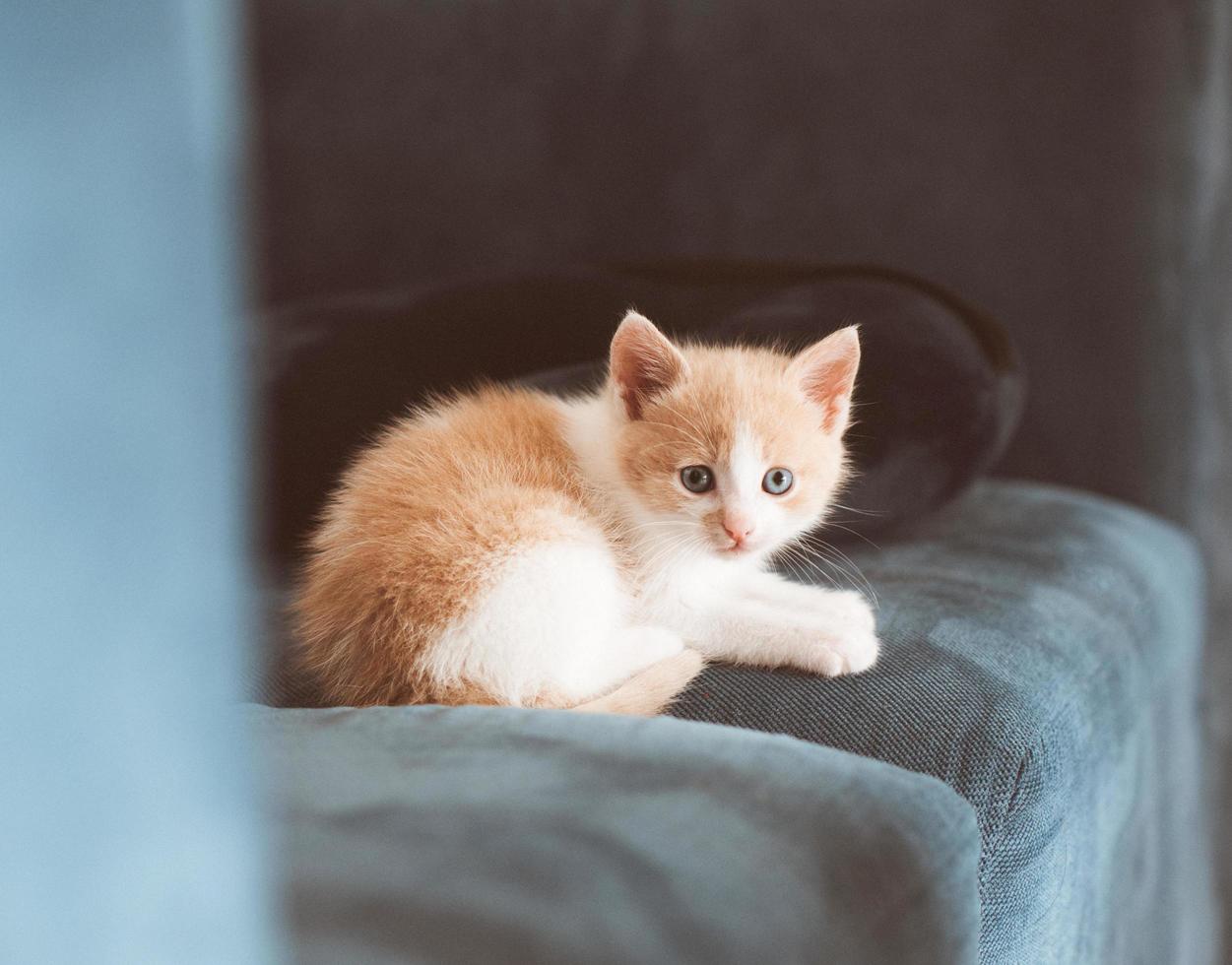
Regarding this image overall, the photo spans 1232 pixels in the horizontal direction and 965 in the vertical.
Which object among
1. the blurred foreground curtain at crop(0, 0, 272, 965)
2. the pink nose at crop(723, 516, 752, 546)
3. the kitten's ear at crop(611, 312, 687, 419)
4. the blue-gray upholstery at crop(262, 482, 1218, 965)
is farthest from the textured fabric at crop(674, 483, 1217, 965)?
the blurred foreground curtain at crop(0, 0, 272, 965)

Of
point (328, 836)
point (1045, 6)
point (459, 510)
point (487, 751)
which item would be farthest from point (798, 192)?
point (328, 836)

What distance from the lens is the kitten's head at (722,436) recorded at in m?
0.88

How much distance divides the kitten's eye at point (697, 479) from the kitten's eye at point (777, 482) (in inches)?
1.8

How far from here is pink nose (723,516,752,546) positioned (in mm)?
868

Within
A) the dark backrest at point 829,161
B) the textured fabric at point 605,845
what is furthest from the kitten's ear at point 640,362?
the textured fabric at point 605,845

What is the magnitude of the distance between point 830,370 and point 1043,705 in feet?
1.09

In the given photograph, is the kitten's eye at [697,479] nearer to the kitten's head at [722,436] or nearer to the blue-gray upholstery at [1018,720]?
the kitten's head at [722,436]

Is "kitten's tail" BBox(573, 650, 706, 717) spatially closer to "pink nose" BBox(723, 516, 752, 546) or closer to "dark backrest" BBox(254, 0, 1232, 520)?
"pink nose" BBox(723, 516, 752, 546)

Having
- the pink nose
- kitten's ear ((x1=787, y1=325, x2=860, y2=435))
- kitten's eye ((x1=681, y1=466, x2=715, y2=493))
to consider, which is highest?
kitten's ear ((x1=787, y1=325, x2=860, y2=435))

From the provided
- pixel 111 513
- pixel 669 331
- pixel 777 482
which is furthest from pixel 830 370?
pixel 111 513

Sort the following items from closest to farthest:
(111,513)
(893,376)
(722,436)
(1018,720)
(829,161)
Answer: (111,513)
(1018,720)
(722,436)
(893,376)
(829,161)

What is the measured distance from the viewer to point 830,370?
0.93 meters

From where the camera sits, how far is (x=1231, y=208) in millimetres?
1392

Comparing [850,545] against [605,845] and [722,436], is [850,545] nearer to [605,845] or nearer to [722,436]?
[722,436]
